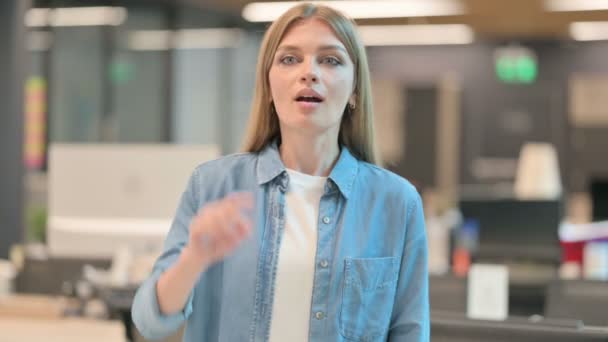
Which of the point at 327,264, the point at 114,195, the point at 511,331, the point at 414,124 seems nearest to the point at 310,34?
the point at 327,264

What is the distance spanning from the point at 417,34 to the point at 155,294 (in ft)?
38.3

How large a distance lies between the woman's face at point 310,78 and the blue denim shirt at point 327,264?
3.1 inches

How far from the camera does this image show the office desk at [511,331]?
2205 mm

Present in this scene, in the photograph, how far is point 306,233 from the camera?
1625 millimetres

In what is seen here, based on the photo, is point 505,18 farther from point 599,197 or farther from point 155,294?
point 155,294

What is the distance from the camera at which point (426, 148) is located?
13.4 meters

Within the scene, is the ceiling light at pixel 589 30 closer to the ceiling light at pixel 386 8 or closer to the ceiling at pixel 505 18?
the ceiling at pixel 505 18

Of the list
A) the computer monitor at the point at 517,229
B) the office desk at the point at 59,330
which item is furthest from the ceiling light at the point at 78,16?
the office desk at the point at 59,330

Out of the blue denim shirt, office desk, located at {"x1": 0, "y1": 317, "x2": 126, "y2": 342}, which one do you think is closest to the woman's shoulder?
the blue denim shirt

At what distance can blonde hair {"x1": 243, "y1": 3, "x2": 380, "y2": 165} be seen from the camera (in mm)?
1686

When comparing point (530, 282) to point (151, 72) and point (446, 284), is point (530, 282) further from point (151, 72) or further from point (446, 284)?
point (151, 72)

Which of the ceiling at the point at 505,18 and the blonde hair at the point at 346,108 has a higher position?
the ceiling at the point at 505,18

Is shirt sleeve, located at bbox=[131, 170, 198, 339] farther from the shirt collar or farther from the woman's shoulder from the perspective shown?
the woman's shoulder

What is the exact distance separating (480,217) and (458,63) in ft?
27.2
